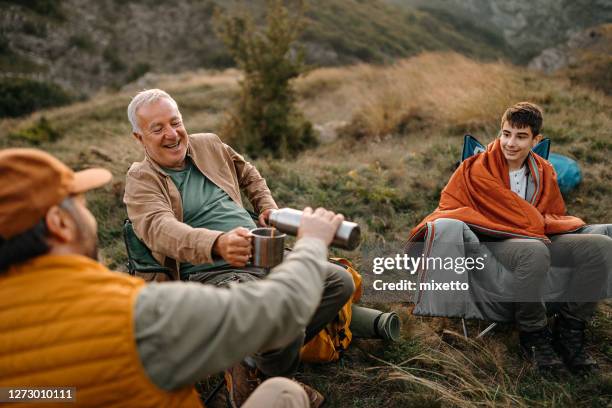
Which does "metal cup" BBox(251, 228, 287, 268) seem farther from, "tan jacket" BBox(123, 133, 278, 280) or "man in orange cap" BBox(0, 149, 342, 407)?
"man in orange cap" BBox(0, 149, 342, 407)

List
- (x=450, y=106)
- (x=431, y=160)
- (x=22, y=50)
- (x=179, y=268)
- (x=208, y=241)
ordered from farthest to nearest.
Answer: (x=22, y=50) → (x=450, y=106) → (x=431, y=160) → (x=179, y=268) → (x=208, y=241)

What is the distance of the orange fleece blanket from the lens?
3.04m

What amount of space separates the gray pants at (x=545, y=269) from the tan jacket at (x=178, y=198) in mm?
1565

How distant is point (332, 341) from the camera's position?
290 centimetres

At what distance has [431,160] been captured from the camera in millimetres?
6199

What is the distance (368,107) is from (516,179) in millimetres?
5720

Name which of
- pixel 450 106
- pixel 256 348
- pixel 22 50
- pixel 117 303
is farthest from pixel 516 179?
pixel 22 50

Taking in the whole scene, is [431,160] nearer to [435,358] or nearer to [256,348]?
[435,358]

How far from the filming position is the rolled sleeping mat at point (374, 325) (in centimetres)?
296

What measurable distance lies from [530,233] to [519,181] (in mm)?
434

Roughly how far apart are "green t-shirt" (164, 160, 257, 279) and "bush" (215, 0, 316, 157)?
485cm

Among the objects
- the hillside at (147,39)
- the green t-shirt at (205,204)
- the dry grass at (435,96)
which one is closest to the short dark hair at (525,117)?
the green t-shirt at (205,204)

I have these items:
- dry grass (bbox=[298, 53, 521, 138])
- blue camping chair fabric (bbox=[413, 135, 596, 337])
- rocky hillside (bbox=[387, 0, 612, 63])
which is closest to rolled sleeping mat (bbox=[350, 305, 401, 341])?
blue camping chair fabric (bbox=[413, 135, 596, 337])

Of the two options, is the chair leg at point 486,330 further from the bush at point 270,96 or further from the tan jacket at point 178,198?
the bush at point 270,96
